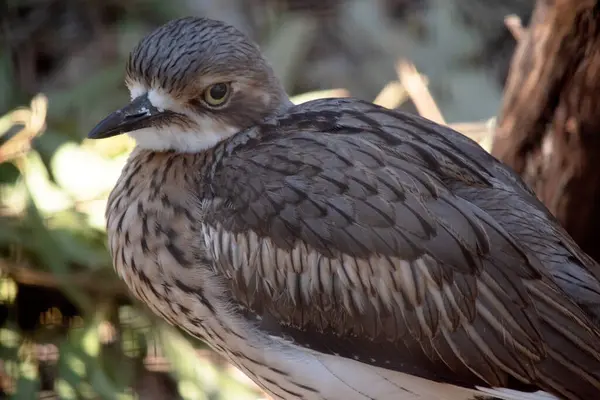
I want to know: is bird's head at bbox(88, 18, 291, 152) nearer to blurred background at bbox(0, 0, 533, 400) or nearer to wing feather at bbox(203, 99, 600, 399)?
wing feather at bbox(203, 99, 600, 399)

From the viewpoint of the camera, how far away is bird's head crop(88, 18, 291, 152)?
1.82m

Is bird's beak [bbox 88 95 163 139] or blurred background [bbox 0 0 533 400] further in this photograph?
blurred background [bbox 0 0 533 400]

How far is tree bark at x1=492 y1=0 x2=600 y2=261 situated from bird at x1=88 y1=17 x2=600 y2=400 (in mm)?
411

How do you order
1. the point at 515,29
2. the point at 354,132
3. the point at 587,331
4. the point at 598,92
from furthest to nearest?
the point at 515,29, the point at 598,92, the point at 354,132, the point at 587,331

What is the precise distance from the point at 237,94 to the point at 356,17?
291 centimetres

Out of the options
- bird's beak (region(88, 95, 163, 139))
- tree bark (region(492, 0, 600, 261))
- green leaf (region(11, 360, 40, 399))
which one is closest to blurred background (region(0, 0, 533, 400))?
green leaf (region(11, 360, 40, 399))

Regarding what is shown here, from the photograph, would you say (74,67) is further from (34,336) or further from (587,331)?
(587,331)

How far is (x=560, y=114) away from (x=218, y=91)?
0.93 meters

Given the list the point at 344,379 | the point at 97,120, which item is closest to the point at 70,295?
the point at 97,120

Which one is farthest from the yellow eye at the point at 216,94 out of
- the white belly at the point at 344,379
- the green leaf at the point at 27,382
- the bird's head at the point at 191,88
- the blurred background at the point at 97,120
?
the green leaf at the point at 27,382

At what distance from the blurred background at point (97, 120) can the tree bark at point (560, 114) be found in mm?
531

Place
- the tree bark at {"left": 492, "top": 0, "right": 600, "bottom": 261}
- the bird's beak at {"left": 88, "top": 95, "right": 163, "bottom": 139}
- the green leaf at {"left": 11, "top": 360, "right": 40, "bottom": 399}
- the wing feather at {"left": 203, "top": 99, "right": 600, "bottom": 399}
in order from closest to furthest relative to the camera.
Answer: the wing feather at {"left": 203, "top": 99, "right": 600, "bottom": 399} → the bird's beak at {"left": 88, "top": 95, "right": 163, "bottom": 139} → the tree bark at {"left": 492, "top": 0, "right": 600, "bottom": 261} → the green leaf at {"left": 11, "top": 360, "right": 40, "bottom": 399}

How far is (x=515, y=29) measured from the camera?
257 centimetres

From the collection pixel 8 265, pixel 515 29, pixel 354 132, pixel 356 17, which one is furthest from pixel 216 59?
pixel 356 17
